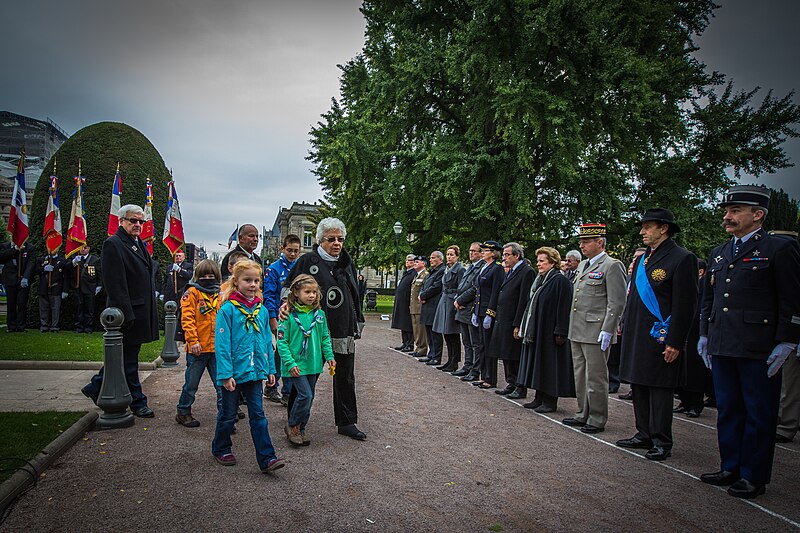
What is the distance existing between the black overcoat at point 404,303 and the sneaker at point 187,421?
8.15 meters

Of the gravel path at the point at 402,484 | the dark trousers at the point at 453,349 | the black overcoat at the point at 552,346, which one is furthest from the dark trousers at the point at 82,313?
the black overcoat at the point at 552,346

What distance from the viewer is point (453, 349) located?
10.8 m

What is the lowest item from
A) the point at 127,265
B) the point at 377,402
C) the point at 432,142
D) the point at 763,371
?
the point at 377,402

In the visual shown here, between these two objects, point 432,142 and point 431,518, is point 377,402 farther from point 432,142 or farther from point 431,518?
point 432,142

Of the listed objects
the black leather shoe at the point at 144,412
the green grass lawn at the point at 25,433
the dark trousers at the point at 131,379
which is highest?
the dark trousers at the point at 131,379

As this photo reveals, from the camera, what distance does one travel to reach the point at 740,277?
15.2 feet

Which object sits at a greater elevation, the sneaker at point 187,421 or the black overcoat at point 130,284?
the black overcoat at point 130,284

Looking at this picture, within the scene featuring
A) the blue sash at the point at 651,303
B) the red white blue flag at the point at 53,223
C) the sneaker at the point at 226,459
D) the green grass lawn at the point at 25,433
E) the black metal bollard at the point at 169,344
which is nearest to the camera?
the green grass lawn at the point at 25,433

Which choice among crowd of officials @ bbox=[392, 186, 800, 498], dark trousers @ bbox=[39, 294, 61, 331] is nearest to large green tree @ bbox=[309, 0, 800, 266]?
crowd of officials @ bbox=[392, 186, 800, 498]

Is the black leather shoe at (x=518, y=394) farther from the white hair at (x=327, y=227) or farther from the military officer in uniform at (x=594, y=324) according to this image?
the white hair at (x=327, y=227)

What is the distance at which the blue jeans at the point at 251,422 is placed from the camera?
4.35m

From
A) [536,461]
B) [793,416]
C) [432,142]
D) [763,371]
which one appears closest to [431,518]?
[536,461]

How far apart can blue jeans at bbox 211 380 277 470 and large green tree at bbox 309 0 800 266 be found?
15.3 m

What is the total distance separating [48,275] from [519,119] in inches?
603
